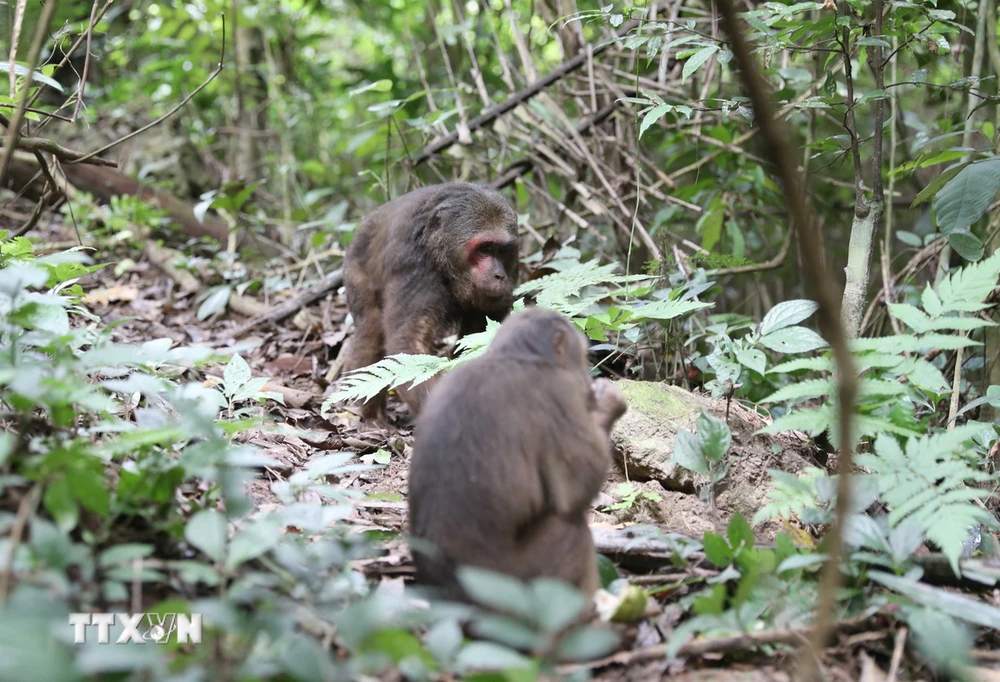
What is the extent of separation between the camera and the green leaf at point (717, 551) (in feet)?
10.9

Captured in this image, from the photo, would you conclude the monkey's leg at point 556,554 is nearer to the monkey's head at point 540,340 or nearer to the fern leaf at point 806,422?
the monkey's head at point 540,340

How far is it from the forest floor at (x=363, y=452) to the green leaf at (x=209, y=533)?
79 centimetres

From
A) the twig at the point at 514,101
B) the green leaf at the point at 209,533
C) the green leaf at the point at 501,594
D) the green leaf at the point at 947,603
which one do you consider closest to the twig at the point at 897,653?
the green leaf at the point at 947,603

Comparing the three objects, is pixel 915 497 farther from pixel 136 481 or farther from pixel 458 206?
pixel 458 206

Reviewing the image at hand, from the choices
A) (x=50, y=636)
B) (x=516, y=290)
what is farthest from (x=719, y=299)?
(x=50, y=636)

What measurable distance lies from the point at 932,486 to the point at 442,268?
403 cm

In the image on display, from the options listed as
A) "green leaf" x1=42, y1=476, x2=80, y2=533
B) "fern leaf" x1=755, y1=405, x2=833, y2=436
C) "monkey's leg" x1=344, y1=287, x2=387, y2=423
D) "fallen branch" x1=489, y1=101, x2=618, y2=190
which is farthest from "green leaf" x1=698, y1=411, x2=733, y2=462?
"fallen branch" x1=489, y1=101, x2=618, y2=190

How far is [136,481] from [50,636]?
3.28ft

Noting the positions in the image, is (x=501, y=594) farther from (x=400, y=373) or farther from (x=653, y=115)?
(x=653, y=115)

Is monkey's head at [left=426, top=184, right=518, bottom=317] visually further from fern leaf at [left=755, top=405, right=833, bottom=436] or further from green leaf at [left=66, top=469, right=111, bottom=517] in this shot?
green leaf at [left=66, top=469, right=111, bottom=517]

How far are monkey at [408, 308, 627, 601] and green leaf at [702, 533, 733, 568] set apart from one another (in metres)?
0.48

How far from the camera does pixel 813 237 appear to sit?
1.97 meters

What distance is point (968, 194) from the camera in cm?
490

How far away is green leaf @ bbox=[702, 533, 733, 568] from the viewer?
3312 mm
